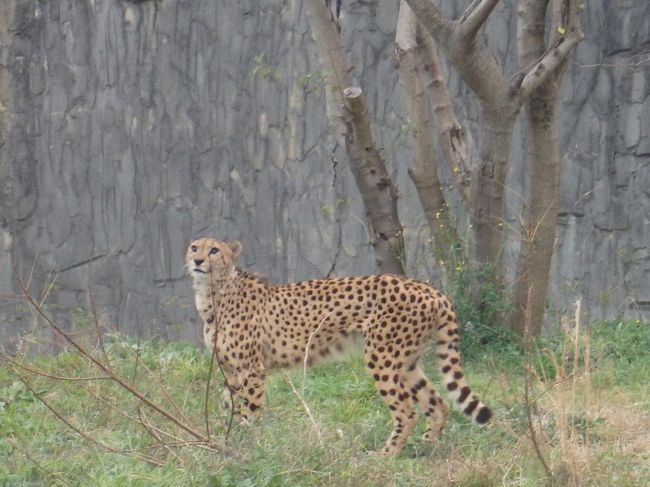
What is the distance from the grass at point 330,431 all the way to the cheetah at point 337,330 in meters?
A: 0.15

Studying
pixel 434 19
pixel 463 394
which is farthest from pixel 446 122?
pixel 463 394

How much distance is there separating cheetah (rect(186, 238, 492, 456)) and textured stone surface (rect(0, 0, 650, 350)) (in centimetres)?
258

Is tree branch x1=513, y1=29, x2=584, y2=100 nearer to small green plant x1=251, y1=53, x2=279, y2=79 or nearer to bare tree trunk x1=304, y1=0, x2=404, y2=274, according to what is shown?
bare tree trunk x1=304, y1=0, x2=404, y2=274

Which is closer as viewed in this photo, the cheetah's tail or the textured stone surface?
the cheetah's tail

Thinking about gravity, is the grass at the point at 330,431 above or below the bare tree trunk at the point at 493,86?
below

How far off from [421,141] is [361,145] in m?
0.37

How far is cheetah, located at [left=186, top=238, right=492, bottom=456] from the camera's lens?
521 cm

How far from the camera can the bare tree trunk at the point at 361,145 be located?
666 centimetres

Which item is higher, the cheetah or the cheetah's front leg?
the cheetah

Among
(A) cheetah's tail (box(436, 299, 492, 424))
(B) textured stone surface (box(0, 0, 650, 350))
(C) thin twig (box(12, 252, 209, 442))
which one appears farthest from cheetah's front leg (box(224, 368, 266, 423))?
(B) textured stone surface (box(0, 0, 650, 350))

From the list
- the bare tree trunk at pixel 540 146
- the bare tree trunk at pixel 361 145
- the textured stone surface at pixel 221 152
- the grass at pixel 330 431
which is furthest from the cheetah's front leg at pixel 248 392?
the textured stone surface at pixel 221 152

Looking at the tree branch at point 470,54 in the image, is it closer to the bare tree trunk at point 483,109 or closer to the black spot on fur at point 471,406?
the bare tree trunk at point 483,109

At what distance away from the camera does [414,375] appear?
5.42 m

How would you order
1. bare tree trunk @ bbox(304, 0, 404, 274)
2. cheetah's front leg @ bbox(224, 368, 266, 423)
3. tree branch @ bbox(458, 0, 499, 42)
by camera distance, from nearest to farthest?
cheetah's front leg @ bbox(224, 368, 266, 423) → tree branch @ bbox(458, 0, 499, 42) → bare tree trunk @ bbox(304, 0, 404, 274)
